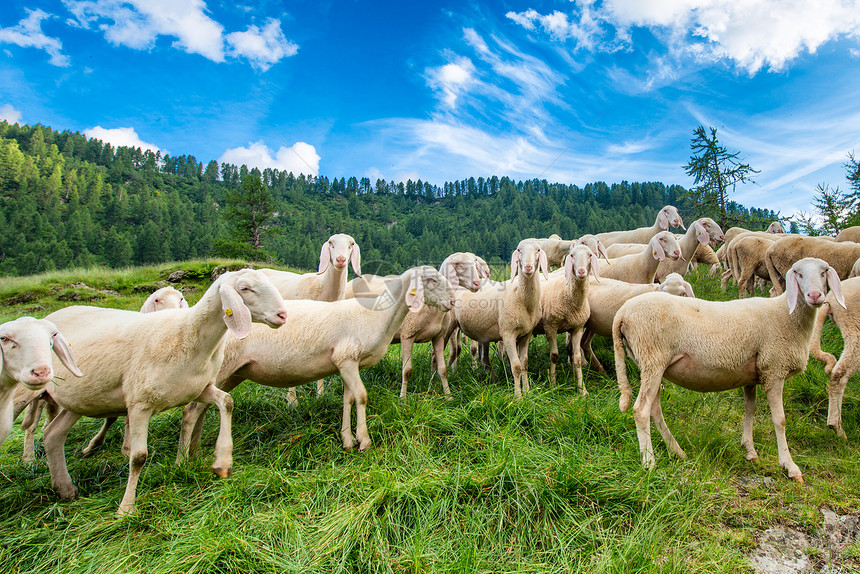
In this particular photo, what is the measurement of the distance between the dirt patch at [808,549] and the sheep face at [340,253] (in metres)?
5.78

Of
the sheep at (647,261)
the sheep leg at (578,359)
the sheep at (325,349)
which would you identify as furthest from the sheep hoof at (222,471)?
the sheep at (647,261)

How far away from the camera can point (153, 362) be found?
12.5 feet

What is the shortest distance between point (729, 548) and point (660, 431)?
1410 millimetres

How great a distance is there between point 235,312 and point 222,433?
1.34 meters

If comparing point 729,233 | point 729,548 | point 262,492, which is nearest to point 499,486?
point 729,548

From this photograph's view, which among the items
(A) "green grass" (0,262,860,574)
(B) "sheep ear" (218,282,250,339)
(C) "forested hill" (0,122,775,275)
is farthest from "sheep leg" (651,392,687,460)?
(C) "forested hill" (0,122,775,275)

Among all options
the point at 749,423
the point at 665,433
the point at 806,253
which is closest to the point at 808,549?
the point at 665,433

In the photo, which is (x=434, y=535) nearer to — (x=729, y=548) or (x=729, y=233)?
(x=729, y=548)

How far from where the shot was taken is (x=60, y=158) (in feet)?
396

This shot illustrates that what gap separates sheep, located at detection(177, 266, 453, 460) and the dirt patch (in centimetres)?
354

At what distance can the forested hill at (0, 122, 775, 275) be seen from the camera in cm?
4778

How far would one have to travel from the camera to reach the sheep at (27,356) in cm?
322

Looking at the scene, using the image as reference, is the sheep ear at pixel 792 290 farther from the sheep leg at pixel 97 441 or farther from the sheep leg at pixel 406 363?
the sheep leg at pixel 97 441

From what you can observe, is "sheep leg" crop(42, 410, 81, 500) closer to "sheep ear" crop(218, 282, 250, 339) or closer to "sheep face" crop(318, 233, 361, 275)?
"sheep ear" crop(218, 282, 250, 339)
